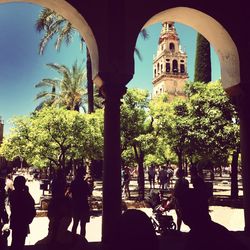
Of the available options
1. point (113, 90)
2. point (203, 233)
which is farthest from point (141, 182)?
point (203, 233)

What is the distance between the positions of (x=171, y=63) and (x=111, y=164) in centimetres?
6160

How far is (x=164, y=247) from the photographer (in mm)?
4793

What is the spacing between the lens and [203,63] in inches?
1049

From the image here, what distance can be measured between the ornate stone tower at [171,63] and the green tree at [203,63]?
35276 mm

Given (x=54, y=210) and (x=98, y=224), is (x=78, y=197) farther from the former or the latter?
(x=98, y=224)

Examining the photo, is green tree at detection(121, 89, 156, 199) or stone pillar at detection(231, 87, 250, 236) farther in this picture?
green tree at detection(121, 89, 156, 199)

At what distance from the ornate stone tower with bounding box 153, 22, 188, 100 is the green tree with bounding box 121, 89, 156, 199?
4688cm

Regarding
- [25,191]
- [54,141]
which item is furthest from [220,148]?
[25,191]

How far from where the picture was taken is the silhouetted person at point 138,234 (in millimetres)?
1581

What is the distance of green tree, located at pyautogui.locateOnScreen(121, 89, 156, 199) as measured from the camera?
1569 centimetres

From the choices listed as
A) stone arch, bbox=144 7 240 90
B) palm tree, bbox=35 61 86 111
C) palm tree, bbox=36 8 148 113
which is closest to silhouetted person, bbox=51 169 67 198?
stone arch, bbox=144 7 240 90

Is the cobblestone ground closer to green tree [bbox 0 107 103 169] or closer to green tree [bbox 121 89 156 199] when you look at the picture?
green tree [bbox 121 89 156 199]

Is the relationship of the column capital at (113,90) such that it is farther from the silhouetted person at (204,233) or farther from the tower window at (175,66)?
the tower window at (175,66)

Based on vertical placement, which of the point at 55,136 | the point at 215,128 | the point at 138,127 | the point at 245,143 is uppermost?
the point at 138,127
